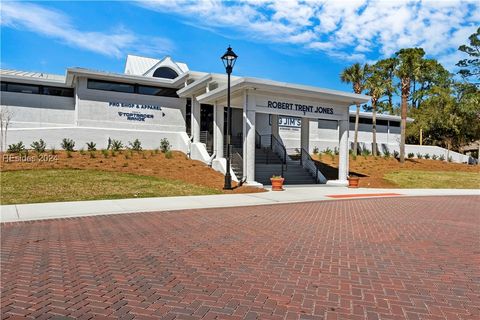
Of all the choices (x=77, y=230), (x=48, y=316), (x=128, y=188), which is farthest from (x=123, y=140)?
(x=48, y=316)

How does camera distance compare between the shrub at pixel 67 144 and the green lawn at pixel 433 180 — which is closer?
the green lawn at pixel 433 180

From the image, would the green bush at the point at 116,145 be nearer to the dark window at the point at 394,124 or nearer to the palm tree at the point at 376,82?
the palm tree at the point at 376,82

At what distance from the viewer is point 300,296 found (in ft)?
13.8

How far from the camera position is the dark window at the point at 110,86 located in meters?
24.9

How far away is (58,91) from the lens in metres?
25.8

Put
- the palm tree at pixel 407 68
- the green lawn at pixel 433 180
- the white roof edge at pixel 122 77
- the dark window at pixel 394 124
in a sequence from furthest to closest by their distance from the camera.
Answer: the dark window at pixel 394 124
the palm tree at pixel 407 68
the white roof edge at pixel 122 77
the green lawn at pixel 433 180

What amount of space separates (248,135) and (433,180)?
13.8 metres

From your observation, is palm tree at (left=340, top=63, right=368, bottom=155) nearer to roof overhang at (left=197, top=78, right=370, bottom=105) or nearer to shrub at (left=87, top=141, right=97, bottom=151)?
roof overhang at (left=197, top=78, right=370, bottom=105)

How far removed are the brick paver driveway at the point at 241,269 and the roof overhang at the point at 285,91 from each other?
9.78 m

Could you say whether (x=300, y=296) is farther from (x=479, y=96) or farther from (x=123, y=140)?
(x=479, y=96)

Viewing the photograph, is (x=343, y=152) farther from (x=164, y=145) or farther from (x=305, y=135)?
(x=164, y=145)

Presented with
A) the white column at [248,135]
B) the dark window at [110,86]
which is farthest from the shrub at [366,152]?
the dark window at [110,86]

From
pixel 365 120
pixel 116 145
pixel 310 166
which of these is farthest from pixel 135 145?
pixel 365 120

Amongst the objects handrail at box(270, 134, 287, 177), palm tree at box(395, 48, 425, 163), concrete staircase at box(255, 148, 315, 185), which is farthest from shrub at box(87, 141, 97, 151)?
palm tree at box(395, 48, 425, 163)
